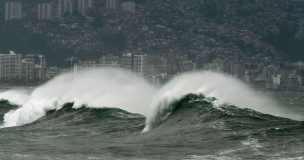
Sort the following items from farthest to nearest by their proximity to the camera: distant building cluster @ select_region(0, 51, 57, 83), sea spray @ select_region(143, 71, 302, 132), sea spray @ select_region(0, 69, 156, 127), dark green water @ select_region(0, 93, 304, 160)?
1. distant building cluster @ select_region(0, 51, 57, 83)
2. sea spray @ select_region(0, 69, 156, 127)
3. sea spray @ select_region(143, 71, 302, 132)
4. dark green water @ select_region(0, 93, 304, 160)

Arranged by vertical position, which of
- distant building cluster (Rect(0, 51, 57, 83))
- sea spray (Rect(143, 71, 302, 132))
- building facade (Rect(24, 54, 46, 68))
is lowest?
distant building cluster (Rect(0, 51, 57, 83))

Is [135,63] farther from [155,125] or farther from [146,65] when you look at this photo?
[155,125]

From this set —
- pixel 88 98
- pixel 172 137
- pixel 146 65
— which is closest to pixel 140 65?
pixel 146 65

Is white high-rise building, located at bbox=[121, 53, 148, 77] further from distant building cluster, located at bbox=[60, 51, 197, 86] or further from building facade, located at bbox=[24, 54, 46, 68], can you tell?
building facade, located at bbox=[24, 54, 46, 68]

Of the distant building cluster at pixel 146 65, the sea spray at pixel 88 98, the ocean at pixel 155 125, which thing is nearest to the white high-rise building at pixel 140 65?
the distant building cluster at pixel 146 65

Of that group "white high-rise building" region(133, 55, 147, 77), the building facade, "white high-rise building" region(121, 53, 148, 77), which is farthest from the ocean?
the building facade

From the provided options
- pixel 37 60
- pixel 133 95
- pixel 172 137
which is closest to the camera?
pixel 172 137
